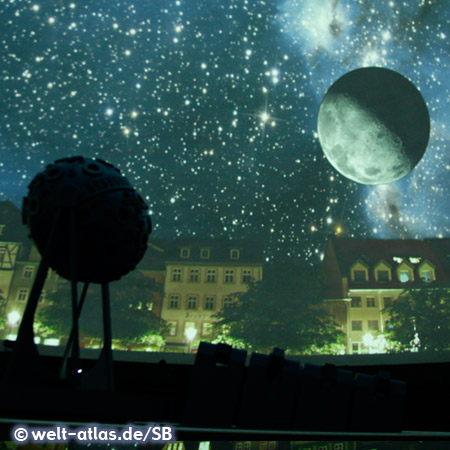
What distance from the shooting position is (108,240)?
3.38 meters

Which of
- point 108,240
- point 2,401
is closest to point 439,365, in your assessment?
point 108,240

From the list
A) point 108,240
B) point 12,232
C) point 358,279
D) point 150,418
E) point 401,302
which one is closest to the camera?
point 150,418

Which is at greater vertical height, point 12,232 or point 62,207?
point 12,232

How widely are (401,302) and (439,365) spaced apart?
83.1 ft

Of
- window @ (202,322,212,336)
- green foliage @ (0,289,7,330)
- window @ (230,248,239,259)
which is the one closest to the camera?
green foliage @ (0,289,7,330)

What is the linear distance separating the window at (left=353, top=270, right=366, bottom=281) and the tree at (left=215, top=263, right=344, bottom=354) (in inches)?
119

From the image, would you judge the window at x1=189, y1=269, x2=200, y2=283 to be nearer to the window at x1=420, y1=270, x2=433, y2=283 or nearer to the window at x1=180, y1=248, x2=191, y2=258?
the window at x1=180, y1=248, x2=191, y2=258

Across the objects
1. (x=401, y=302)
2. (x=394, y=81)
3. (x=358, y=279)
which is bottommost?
(x=401, y=302)

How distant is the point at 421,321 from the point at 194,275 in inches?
740

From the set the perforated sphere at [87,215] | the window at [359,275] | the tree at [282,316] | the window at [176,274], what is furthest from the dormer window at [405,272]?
the perforated sphere at [87,215]

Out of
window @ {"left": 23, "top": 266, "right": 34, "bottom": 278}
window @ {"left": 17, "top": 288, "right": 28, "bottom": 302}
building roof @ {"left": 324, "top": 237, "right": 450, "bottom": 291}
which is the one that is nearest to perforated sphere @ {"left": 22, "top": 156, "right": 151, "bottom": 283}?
building roof @ {"left": 324, "top": 237, "right": 450, "bottom": 291}

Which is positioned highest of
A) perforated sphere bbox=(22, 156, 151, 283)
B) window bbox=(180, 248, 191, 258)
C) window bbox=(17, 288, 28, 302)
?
window bbox=(180, 248, 191, 258)

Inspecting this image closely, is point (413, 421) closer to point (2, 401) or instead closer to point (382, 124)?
point (2, 401)

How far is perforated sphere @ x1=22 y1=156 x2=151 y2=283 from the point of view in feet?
10.7
